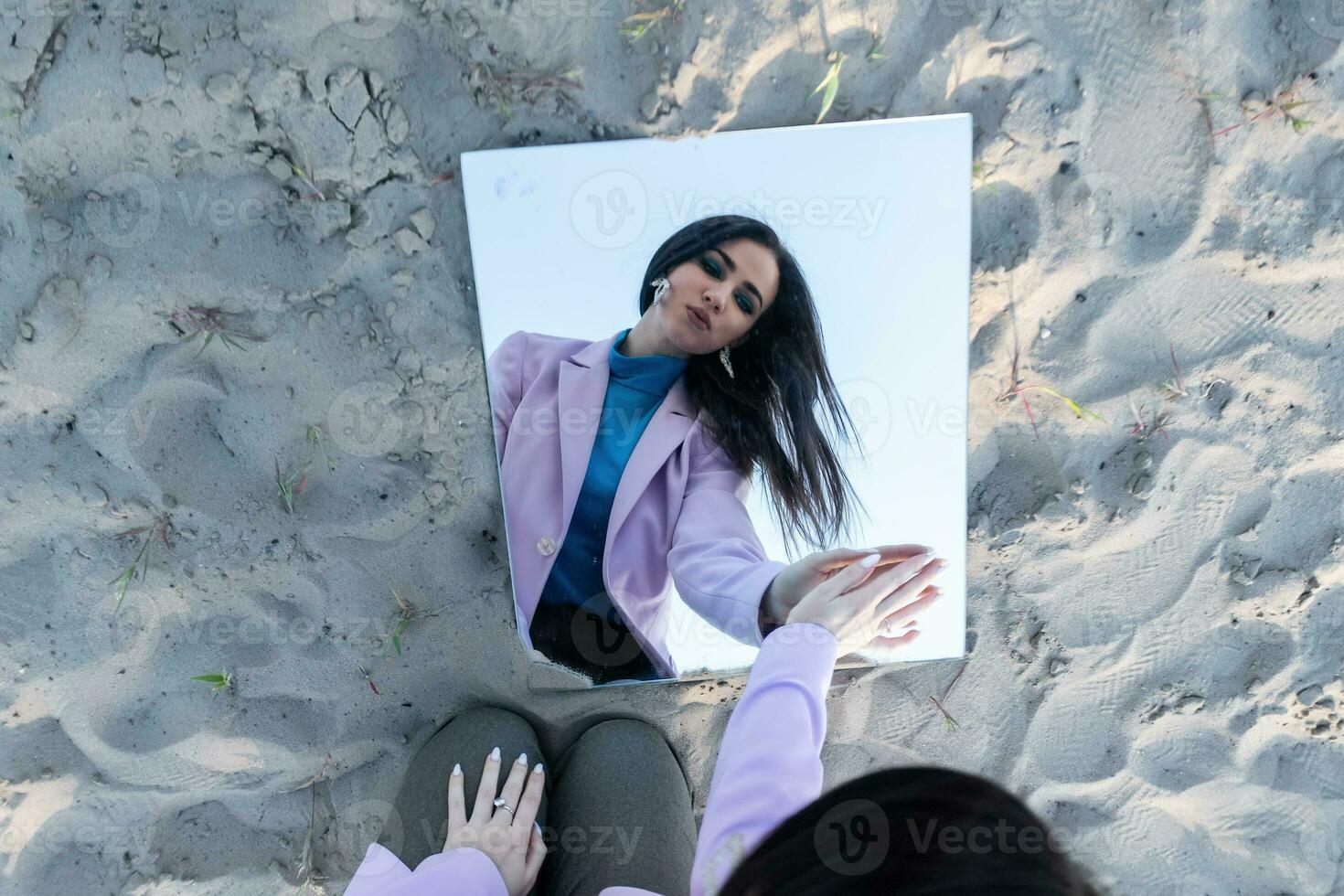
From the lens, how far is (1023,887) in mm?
772

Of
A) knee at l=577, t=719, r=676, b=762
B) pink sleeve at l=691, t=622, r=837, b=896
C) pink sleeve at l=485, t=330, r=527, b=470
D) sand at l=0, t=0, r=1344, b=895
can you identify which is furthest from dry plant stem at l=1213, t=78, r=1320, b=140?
knee at l=577, t=719, r=676, b=762

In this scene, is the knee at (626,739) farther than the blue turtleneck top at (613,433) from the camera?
Yes

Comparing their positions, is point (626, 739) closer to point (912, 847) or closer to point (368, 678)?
point (368, 678)

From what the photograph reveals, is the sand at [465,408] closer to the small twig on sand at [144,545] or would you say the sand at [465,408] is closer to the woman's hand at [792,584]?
the small twig on sand at [144,545]

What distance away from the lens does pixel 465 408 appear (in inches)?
55.6

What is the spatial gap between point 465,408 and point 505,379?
3.9 inches

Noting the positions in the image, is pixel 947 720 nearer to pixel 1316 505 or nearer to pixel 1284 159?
pixel 1316 505

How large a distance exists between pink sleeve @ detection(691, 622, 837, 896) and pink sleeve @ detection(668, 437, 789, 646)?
153mm

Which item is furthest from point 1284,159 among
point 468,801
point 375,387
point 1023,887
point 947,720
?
point 468,801

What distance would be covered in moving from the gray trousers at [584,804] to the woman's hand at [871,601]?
45 cm

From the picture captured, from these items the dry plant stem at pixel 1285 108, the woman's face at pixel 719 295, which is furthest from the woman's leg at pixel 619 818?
the dry plant stem at pixel 1285 108

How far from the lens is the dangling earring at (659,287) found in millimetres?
1336

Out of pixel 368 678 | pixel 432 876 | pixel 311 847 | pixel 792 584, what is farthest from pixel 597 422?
pixel 311 847

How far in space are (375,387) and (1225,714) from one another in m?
1.73
